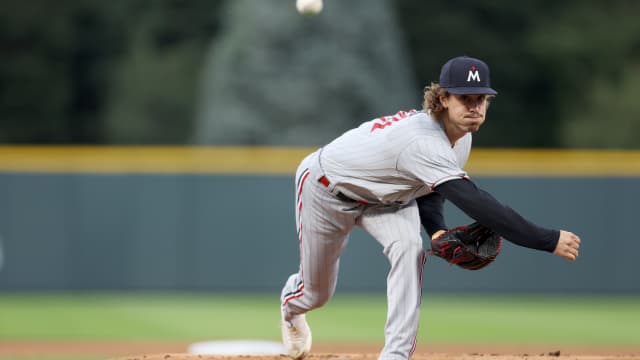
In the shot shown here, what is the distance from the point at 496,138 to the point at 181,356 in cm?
1027

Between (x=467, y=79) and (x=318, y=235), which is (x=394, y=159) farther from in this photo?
(x=318, y=235)

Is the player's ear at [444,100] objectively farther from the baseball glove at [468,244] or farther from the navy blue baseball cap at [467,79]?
the baseball glove at [468,244]

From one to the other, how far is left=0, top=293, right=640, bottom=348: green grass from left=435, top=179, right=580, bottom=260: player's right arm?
3.33 metres

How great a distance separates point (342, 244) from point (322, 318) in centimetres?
372

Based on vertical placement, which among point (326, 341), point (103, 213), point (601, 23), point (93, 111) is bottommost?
point (326, 341)

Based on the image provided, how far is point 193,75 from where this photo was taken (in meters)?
16.8

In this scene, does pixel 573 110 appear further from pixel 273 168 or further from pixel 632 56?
pixel 273 168

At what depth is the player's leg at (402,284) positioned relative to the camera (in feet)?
15.3

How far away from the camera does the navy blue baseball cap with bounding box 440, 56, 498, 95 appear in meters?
4.50

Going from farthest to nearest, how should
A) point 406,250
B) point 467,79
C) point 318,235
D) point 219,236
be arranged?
1. point 219,236
2. point 318,235
3. point 406,250
4. point 467,79

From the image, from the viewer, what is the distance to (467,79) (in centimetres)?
451

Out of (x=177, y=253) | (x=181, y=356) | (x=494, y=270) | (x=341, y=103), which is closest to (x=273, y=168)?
(x=177, y=253)

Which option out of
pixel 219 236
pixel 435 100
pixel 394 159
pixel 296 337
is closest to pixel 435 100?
pixel 435 100

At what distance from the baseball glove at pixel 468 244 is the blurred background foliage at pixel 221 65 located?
29.7 feet
